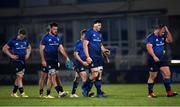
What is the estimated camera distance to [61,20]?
50781 mm

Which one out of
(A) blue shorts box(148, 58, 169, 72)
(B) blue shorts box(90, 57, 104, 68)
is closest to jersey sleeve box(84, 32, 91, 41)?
(B) blue shorts box(90, 57, 104, 68)

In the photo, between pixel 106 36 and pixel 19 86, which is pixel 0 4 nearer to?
pixel 106 36

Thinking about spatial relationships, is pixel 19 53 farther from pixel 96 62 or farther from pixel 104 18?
pixel 104 18

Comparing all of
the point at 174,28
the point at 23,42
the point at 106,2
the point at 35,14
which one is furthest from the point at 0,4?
the point at 23,42

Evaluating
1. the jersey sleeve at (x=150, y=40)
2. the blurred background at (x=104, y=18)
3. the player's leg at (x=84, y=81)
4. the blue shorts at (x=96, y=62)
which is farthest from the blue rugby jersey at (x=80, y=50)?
the blurred background at (x=104, y=18)

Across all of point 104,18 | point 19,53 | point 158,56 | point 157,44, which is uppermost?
point 104,18

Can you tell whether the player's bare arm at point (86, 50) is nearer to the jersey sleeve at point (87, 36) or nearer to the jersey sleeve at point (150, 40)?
the jersey sleeve at point (87, 36)

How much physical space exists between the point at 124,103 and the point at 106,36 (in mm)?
36202

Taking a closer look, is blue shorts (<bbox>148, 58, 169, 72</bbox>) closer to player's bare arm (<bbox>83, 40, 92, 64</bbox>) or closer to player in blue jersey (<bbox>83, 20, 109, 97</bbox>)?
player in blue jersey (<bbox>83, 20, 109, 97</bbox>)

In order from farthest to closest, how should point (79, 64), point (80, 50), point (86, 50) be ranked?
point (80, 50) → point (79, 64) → point (86, 50)

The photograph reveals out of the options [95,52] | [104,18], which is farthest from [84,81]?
[104,18]

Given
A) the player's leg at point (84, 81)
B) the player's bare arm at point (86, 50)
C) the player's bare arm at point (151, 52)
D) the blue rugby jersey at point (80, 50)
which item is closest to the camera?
the player's bare arm at point (86, 50)

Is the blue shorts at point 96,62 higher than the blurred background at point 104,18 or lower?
lower

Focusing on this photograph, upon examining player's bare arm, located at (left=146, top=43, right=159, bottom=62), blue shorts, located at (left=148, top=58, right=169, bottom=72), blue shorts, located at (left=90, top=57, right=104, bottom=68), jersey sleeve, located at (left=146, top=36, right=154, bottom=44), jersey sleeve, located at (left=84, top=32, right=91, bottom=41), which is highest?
jersey sleeve, located at (left=84, top=32, right=91, bottom=41)
